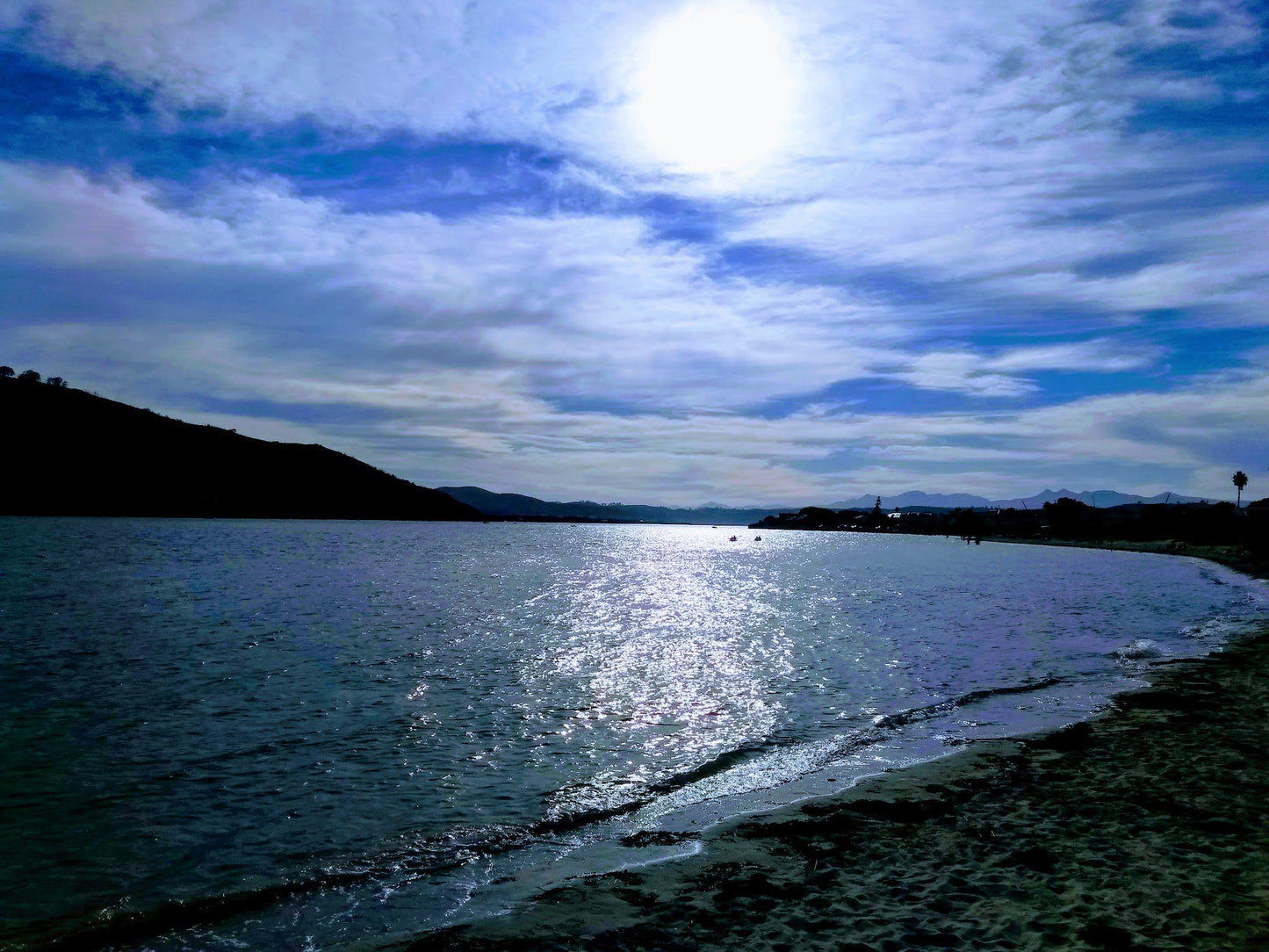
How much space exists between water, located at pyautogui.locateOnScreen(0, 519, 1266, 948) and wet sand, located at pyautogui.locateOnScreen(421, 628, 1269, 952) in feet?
3.78

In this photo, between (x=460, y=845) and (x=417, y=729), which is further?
(x=417, y=729)

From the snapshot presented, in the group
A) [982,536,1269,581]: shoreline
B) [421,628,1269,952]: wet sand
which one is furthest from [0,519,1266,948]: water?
[982,536,1269,581]: shoreline

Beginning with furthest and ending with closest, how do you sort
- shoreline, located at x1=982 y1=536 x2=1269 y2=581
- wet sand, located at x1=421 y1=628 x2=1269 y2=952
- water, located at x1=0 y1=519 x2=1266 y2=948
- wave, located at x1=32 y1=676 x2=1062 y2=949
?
shoreline, located at x1=982 y1=536 x2=1269 y2=581 < water, located at x1=0 y1=519 x2=1266 y2=948 < wave, located at x1=32 y1=676 x2=1062 y2=949 < wet sand, located at x1=421 y1=628 x2=1269 y2=952

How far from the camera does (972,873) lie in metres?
9.59

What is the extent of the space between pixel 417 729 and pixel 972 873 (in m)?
13.1

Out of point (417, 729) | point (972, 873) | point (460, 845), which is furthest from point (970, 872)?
point (417, 729)

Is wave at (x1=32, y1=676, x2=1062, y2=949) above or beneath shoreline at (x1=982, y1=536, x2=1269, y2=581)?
beneath

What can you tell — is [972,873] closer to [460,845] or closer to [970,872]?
[970,872]

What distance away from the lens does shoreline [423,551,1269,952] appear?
796 centimetres

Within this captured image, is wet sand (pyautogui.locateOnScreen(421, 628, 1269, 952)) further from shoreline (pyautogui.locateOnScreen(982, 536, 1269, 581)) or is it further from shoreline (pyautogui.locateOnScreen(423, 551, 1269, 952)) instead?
shoreline (pyautogui.locateOnScreen(982, 536, 1269, 581))

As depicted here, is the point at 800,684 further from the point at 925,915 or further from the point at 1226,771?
the point at 925,915

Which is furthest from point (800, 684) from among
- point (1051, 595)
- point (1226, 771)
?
point (1051, 595)

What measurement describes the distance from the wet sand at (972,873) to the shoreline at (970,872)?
0.03 m

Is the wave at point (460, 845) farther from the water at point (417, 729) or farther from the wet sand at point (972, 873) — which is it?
the wet sand at point (972, 873)
